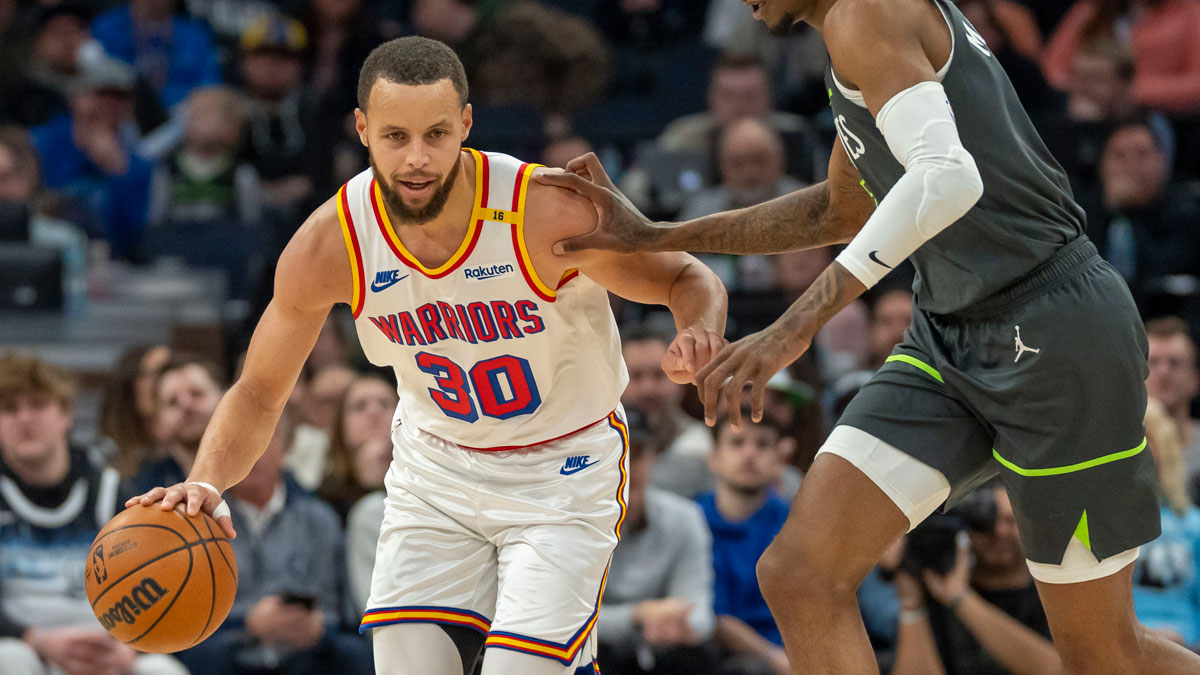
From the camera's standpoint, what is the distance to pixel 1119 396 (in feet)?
11.5

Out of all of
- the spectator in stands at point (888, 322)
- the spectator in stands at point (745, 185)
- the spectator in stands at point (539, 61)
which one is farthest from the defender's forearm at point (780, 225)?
the spectator in stands at point (539, 61)

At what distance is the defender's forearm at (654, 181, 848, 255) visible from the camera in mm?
4055

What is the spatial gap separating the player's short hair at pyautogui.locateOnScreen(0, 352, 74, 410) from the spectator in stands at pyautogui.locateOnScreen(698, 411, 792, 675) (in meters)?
2.89

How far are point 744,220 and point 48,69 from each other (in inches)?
294

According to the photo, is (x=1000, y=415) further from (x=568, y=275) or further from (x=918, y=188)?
(x=568, y=275)

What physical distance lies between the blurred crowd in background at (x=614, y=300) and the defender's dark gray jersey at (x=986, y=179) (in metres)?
2.34

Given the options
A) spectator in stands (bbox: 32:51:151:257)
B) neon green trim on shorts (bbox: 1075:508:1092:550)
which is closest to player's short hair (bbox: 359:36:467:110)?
neon green trim on shorts (bbox: 1075:508:1092:550)

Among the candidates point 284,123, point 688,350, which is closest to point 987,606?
point 688,350

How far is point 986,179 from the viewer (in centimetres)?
346

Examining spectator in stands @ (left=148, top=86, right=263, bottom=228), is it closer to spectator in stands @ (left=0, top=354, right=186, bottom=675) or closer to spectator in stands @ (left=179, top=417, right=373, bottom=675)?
spectator in stands @ (left=0, top=354, right=186, bottom=675)

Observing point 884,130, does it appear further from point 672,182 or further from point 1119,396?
point 672,182

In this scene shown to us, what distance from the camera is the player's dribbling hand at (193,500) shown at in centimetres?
359

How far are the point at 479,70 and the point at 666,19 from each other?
1599mm

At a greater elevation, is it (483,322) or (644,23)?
(644,23)
